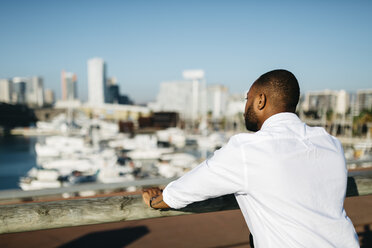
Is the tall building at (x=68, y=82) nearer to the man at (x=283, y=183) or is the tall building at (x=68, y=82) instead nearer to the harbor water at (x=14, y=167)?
the harbor water at (x=14, y=167)

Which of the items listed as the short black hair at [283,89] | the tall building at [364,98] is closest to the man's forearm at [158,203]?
the short black hair at [283,89]

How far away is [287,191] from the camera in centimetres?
98

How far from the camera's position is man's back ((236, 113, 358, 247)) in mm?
984

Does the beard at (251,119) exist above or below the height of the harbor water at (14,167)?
above

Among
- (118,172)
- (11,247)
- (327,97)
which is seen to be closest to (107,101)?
(327,97)

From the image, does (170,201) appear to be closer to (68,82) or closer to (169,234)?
(169,234)

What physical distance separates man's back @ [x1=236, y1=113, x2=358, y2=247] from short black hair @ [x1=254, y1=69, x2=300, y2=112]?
4.5 inches

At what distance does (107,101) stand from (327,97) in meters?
126

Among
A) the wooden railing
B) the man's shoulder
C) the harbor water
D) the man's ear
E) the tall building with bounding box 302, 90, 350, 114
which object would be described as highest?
the man's ear

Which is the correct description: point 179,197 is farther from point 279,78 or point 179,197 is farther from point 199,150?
point 199,150

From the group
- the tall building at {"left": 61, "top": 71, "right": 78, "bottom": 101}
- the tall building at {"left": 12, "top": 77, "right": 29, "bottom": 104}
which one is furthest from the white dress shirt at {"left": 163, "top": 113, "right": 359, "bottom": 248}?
the tall building at {"left": 61, "top": 71, "right": 78, "bottom": 101}

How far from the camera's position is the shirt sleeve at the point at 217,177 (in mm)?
1010

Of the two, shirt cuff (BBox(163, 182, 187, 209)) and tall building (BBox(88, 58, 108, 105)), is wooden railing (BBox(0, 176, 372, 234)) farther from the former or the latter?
tall building (BBox(88, 58, 108, 105))

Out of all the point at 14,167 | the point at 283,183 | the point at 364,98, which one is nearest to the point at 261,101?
the point at 283,183
